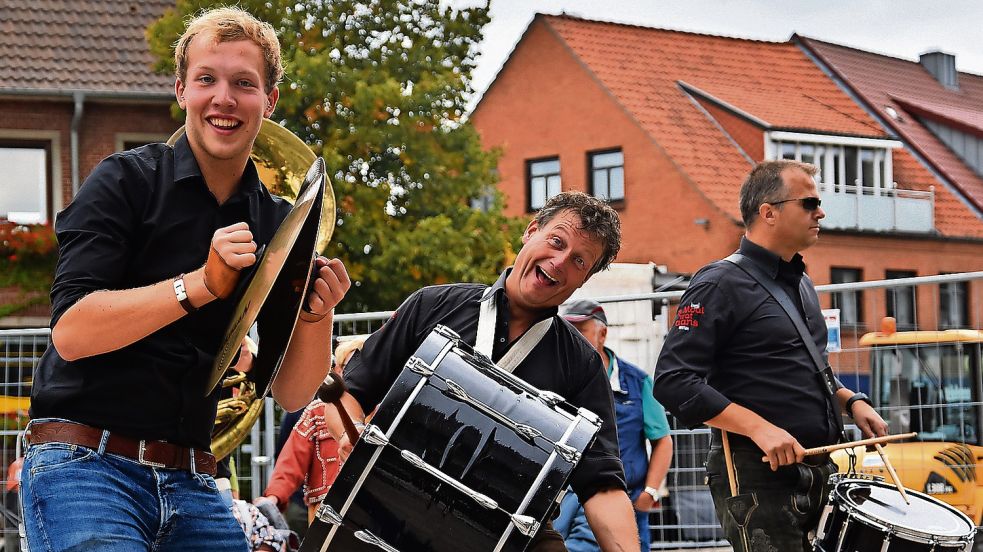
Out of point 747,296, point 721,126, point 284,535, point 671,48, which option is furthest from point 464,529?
point 671,48

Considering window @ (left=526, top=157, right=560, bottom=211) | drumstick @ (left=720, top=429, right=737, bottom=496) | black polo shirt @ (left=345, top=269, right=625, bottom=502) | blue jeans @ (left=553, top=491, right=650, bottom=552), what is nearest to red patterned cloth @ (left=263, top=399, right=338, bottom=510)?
blue jeans @ (left=553, top=491, right=650, bottom=552)

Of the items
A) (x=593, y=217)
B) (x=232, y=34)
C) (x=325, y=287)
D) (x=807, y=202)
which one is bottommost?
(x=325, y=287)

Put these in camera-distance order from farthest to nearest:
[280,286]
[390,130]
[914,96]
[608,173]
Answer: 1. [914,96]
2. [608,173]
3. [390,130]
4. [280,286]

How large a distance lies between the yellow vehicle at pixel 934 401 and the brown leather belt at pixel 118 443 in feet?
16.7

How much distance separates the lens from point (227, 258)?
121 inches

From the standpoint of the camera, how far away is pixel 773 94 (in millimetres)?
40656

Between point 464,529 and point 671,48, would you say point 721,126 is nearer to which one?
point 671,48

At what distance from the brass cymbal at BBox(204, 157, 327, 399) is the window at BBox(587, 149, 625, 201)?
108 feet

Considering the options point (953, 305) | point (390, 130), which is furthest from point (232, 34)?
point (390, 130)

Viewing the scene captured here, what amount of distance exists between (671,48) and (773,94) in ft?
10.6

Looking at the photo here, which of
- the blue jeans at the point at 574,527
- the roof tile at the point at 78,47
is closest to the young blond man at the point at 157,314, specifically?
the blue jeans at the point at 574,527

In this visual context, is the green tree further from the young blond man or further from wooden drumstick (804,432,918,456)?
the young blond man

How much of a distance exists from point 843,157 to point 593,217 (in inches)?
1394

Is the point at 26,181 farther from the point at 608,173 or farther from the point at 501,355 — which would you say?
the point at 501,355
